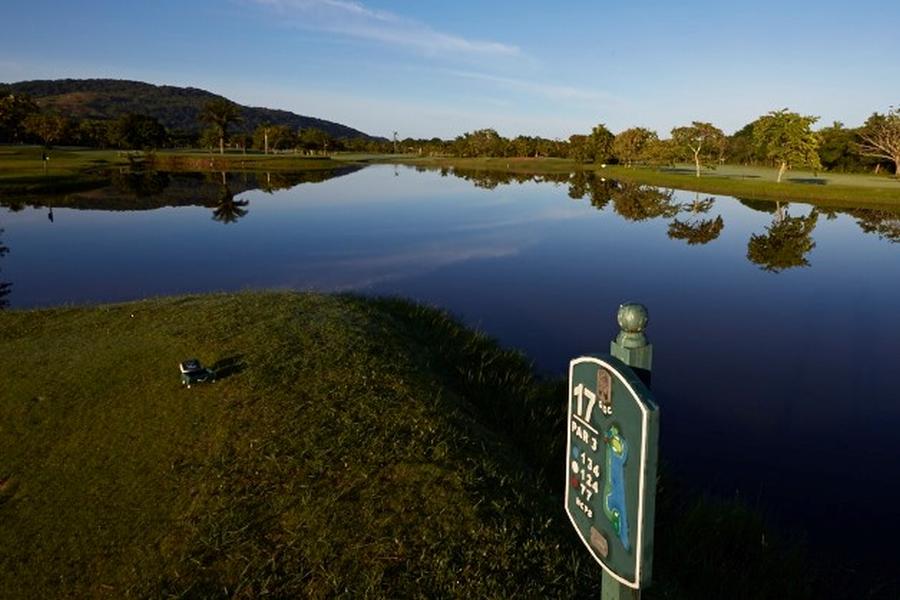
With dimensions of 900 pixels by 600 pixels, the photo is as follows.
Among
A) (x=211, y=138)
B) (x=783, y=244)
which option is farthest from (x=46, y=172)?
(x=211, y=138)

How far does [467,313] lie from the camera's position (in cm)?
2069

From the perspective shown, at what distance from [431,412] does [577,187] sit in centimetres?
7621

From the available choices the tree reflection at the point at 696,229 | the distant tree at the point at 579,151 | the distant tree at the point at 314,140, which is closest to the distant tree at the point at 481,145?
the distant tree at the point at 579,151

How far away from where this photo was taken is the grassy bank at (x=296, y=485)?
234 inches

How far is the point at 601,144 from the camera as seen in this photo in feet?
454

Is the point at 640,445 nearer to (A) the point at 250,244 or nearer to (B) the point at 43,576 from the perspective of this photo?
(B) the point at 43,576

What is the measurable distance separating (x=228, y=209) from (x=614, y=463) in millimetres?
51567

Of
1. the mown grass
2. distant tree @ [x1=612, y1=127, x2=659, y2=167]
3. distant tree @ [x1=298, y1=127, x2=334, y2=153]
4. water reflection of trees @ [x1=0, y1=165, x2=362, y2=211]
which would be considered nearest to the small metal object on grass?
water reflection of trees @ [x1=0, y1=165, x2=362, y2=211]

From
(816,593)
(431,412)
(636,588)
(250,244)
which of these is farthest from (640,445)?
(250,244)

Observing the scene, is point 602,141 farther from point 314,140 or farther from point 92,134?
point 92,134

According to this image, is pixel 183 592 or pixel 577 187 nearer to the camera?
pixel 183 592

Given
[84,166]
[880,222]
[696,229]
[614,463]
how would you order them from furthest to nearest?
[84,166]
[880,222]
[696,229]
[614,463]

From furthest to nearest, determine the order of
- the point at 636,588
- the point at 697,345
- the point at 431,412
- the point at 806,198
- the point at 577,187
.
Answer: the point at 577,187, the point at 806,198, the point at 697,345, the point at 431,412, the point at 636,588

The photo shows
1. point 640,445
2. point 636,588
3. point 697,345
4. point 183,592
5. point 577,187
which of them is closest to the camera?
point 640,445
